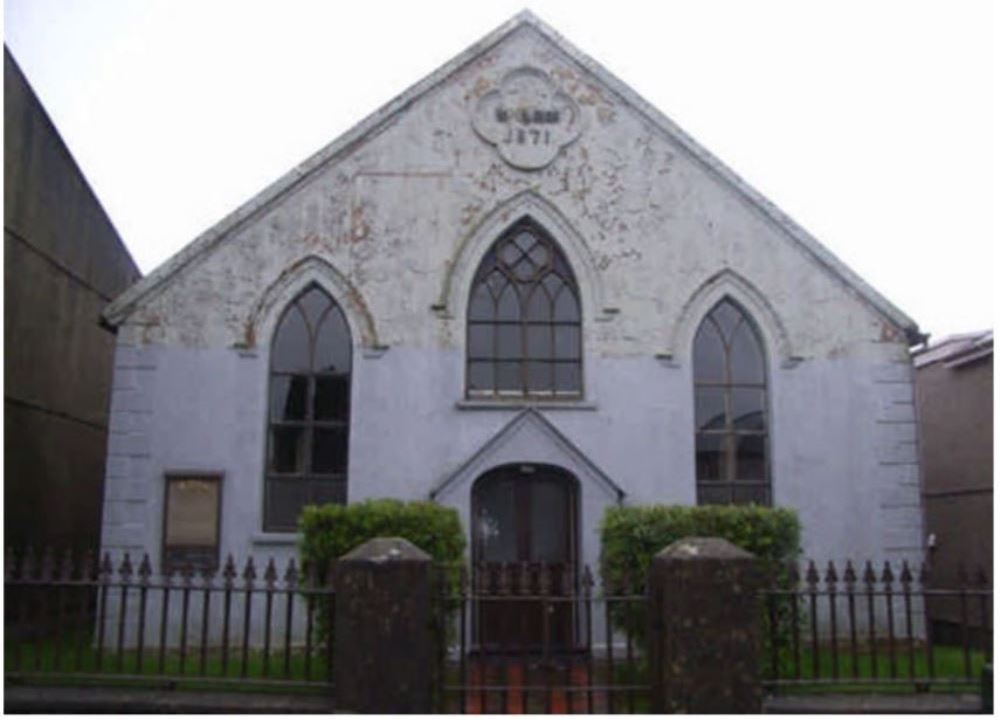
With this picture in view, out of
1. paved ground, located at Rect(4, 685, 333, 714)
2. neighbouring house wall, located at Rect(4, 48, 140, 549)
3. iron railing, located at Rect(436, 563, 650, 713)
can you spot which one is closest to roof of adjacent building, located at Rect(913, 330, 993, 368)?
iron railing, located at Rect(436, 563, 650, 713)

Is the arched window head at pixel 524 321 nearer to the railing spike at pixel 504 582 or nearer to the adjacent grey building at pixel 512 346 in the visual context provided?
the adjacent grey building at pixel 512 346

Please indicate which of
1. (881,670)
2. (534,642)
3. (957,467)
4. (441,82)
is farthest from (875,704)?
(957,467)

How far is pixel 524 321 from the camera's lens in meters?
15.3

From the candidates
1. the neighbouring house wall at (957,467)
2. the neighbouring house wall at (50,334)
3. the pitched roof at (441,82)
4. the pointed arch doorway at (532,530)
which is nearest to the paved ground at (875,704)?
the pointed arch doorway at (532,530)

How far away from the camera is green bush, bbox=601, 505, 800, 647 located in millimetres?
11680

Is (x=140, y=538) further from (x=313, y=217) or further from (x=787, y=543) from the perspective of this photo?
(x=787, y=543)

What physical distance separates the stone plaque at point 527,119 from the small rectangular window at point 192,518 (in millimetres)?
6424

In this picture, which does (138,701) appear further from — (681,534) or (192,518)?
(681,534)

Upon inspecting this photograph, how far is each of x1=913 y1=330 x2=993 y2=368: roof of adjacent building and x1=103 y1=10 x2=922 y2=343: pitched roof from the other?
215 centimetres

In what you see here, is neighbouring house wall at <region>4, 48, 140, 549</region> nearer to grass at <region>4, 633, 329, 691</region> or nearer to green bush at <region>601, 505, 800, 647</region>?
grass at <region>4, 633, 329, 691</region>

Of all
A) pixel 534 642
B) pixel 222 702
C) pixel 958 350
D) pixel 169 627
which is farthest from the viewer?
pixel 958 350

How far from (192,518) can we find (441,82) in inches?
290

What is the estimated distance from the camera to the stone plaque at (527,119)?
15.5 metres

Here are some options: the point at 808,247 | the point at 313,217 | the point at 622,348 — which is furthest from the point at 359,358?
the point at 808,247
